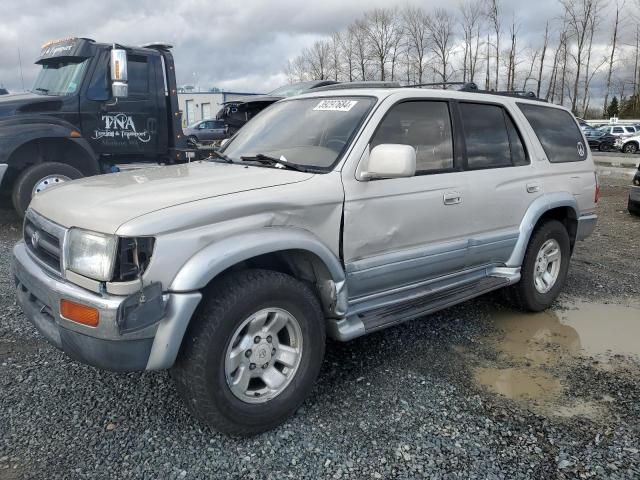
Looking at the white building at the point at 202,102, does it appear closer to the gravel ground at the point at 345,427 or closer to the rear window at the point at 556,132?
the rear window at the point at 556,132

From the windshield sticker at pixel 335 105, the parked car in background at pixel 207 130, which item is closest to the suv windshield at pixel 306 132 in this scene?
the windshield sticker at pixel 335 105

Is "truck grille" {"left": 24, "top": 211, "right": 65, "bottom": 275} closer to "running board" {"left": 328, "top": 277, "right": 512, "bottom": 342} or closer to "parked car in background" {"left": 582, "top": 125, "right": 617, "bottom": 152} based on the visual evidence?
"running board" {"left": 328, "top": 277, "right": 512, "bottom": 342}

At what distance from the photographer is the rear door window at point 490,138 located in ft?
12.8

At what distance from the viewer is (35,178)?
269 inches

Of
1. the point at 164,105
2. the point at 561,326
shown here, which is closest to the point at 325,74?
the point at 164,105

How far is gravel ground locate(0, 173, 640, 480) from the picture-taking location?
254 cm

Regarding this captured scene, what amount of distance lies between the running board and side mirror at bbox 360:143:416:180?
87cm

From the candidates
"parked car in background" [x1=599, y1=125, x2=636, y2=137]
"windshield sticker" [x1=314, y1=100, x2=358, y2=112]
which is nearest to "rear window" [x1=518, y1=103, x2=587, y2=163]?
"windshield sticker" [x1=314, y1=100, x2=358, y2=112]

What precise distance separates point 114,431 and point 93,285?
0.91 m

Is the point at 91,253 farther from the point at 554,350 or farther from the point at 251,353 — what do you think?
the point at 554,350

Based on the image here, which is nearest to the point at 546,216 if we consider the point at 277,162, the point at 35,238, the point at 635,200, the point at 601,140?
the point at 277,162

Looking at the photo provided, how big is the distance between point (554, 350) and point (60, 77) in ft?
23.5

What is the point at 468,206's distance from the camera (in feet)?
12.3

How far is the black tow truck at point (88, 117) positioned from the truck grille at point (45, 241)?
4242 millimetres
